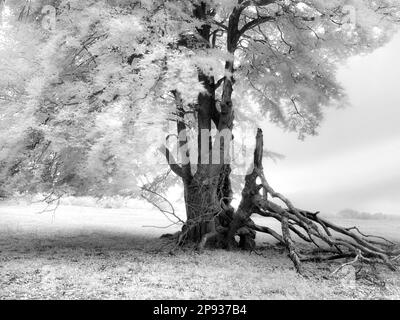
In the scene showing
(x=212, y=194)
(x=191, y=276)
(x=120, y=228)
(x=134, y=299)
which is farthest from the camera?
(x=120, y=228)

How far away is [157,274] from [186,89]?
3481 mm

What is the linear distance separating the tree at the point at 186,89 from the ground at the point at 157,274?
0.77 m

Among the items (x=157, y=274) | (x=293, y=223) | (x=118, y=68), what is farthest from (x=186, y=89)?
(x=293, y=223)

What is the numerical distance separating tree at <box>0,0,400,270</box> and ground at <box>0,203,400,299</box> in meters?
0.77

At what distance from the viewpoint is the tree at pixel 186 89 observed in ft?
30.1

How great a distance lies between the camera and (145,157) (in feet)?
29.6

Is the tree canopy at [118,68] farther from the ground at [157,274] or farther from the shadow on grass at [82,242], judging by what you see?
the shadow on grass at [82,242]

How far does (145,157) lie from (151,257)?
9.55 ft

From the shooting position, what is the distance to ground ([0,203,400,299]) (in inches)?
293

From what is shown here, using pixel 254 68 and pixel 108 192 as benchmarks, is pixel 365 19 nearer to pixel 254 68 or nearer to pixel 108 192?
pixel 254 68

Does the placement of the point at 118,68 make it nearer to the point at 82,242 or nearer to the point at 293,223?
the point at 293,223

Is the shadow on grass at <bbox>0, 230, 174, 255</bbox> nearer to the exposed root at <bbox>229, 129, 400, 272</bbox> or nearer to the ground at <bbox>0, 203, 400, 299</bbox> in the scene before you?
the ground at <bbox>0, 203, 400, 299</bbox>
